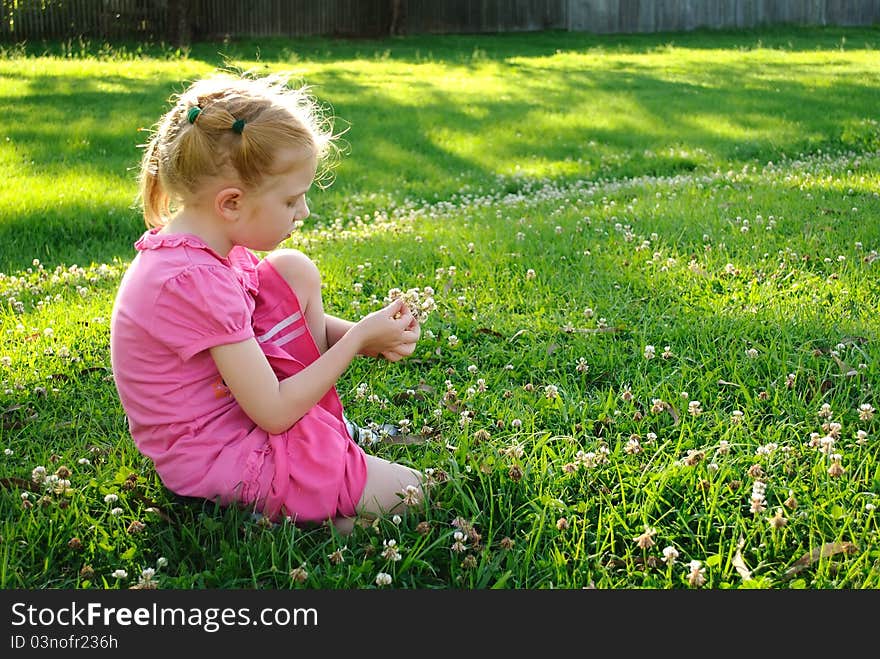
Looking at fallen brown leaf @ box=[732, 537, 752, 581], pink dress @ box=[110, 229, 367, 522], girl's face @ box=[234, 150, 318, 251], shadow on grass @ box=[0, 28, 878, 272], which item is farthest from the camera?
shadow on grass @ box=[0, 28, 878, 272]

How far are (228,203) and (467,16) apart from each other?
28.6 m

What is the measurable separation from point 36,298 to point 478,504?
3.71 metres

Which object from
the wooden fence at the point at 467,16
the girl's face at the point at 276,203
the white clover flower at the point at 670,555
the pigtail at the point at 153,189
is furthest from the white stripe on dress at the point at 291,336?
the wooden fence at the point at 467,16

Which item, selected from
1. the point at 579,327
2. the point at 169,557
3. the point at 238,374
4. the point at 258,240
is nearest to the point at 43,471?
the point at 169,557

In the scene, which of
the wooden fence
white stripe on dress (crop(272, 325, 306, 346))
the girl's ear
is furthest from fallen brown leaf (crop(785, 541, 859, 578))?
the wooden fence

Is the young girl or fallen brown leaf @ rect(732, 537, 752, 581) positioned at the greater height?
the young girl

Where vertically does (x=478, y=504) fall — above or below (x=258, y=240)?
below

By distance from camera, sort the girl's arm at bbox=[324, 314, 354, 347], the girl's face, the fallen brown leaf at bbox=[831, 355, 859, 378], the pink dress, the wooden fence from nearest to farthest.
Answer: the pink dress → the girl's face → the girl's arm at bbox=[324, 314, 354, 347] → the fallen brown leaf at bbox=[831, 355, 859, 378] → the wooden fence

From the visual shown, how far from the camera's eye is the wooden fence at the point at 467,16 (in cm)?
2591

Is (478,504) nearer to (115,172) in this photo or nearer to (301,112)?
(301,112)

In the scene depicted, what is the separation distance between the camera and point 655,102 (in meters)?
13.8

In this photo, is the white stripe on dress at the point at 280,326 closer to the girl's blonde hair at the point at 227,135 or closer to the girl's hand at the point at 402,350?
the girl's hand at the point at 402,350

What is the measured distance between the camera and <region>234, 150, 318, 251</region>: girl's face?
292 cm

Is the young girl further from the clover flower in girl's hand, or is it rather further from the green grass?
the clover flower in girl's hand
